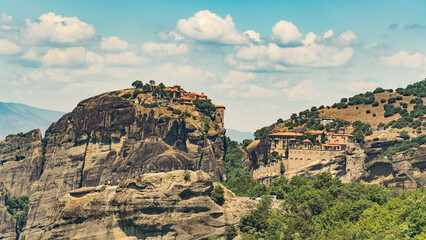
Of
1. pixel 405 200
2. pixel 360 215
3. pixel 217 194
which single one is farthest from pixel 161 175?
pixel 405 200

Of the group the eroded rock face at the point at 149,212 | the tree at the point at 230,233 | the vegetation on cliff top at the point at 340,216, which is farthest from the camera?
the tree at the point at 230,233

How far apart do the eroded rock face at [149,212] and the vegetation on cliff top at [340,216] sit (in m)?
6.42

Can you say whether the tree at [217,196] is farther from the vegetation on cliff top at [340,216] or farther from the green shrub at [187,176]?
the green shrub at [187,176]

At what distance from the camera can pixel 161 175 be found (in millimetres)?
128375

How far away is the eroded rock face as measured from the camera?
12606cm

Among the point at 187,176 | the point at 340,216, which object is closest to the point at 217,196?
the point at 187,176

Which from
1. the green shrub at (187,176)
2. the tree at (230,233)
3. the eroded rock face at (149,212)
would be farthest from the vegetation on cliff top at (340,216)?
the green shrub at (187,176)

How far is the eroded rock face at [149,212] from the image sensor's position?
12606 centimetres

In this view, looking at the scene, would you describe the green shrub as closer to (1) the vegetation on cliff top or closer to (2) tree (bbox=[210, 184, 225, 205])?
(2) tree (bbox=[210, 184, 225, 205])

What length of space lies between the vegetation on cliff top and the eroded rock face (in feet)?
21.1

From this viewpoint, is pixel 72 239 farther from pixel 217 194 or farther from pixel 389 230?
pixel 389 230

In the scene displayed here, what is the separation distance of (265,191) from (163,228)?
49587 mm

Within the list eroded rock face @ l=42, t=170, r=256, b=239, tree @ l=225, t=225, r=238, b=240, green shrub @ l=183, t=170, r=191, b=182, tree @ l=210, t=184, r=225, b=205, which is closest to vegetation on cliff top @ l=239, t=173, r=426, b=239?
tree @ l=225, t=225, r=238, b=240

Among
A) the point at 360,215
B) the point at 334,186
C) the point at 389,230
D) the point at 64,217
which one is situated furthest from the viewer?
the point at 334,186
